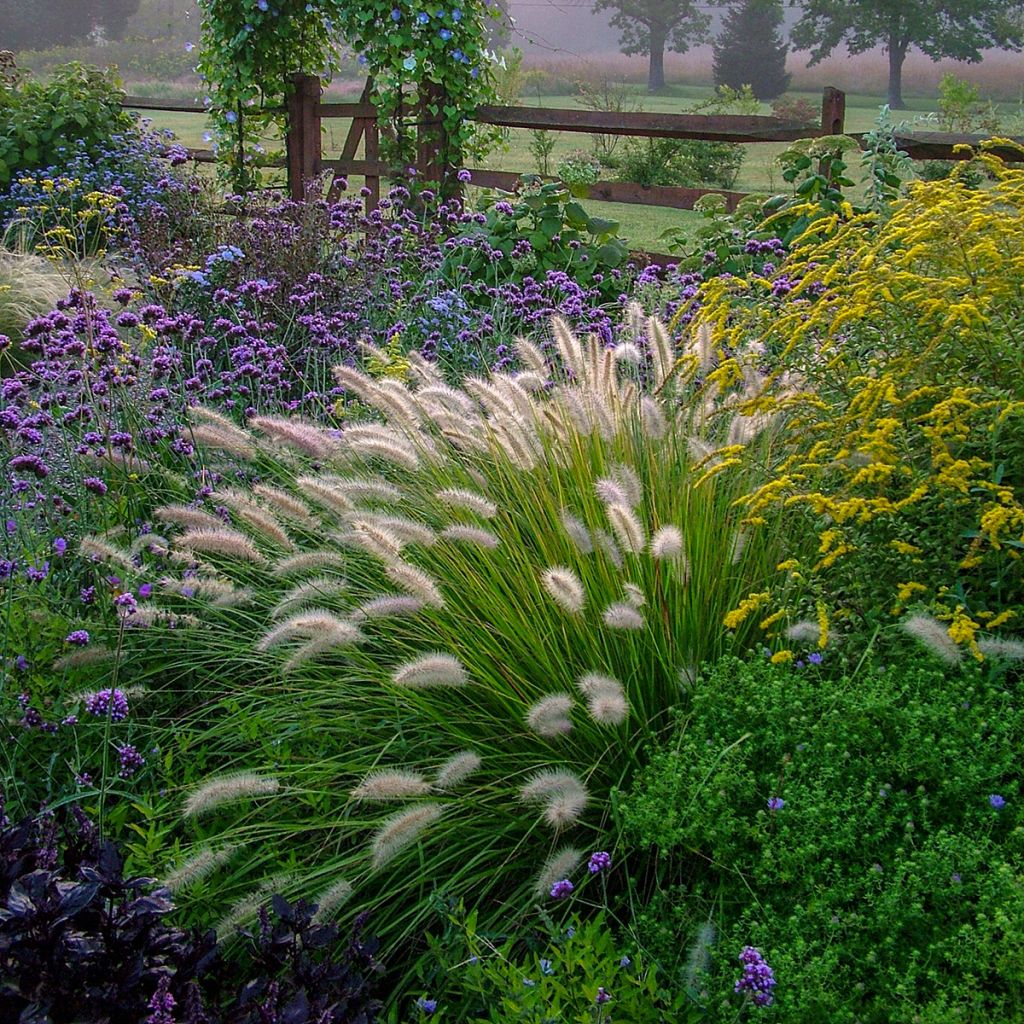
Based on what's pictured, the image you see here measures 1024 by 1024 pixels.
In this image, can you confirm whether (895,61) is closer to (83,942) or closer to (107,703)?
(107,703)

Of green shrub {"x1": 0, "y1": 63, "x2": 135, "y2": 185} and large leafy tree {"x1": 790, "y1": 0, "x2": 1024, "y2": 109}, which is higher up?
large leafy tree {"x1": 790, "y1": 0, "x2": 1024, "y2": 109}

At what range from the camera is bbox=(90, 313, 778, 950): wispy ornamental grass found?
214 centimetres

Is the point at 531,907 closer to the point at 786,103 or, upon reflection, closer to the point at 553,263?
the point at 553,263

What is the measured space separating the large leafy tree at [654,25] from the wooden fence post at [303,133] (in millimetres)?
29874

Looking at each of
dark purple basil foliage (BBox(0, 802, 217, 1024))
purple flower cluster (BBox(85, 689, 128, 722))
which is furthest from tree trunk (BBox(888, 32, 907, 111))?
dark purple basil foliage (BBox(0, 802, 217, 1024))

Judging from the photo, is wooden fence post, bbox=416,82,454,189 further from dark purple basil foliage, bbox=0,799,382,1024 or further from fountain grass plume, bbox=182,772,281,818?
dark purple basil foliage, bbox=0,799,382,1024

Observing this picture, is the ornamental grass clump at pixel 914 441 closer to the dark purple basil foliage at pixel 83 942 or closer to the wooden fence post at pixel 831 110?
the dark purple basil foliage at pixel 83 942

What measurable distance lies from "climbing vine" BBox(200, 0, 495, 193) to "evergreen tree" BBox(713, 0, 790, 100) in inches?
1093

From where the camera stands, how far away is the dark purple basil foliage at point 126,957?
1561 millimetres

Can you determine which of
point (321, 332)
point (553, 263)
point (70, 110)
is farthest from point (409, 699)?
point (70, 110)

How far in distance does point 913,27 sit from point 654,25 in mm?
10061

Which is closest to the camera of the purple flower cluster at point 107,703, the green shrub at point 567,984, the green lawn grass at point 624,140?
the green shrub at point 567,984

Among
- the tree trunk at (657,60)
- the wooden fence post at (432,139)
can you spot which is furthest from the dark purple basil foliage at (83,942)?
the tree trunk at (657,60)

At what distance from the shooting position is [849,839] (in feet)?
6.13
